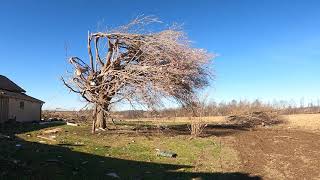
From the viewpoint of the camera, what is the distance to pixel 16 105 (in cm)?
3438

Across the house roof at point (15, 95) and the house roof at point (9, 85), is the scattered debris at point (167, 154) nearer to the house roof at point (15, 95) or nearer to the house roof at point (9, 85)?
the house roof at point (15, 95)

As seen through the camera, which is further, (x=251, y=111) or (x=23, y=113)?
(x=251, y=111)

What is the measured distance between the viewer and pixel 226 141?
22.0m

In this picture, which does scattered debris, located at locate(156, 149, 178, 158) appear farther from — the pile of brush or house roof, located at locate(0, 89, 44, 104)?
house roof, located at locate(0, 89, 44, 104)

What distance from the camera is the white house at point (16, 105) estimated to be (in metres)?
32.2

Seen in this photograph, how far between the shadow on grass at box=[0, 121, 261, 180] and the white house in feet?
53.1

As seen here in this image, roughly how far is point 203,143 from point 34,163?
9.44 metres

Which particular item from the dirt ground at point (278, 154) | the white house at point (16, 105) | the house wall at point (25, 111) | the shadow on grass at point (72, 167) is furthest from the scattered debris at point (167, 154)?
the house wall at point (25, 111)

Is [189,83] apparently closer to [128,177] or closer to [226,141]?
[226,141]

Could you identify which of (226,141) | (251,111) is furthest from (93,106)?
(251,111)

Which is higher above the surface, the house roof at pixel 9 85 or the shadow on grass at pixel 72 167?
the house roof at pixel 9 85

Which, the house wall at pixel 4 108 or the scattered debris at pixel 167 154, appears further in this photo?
the house wall at pixel 4 108

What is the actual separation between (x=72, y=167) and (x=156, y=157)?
163 inches

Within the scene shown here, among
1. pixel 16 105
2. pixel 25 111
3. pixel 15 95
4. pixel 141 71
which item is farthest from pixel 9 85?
pixel 141 71
